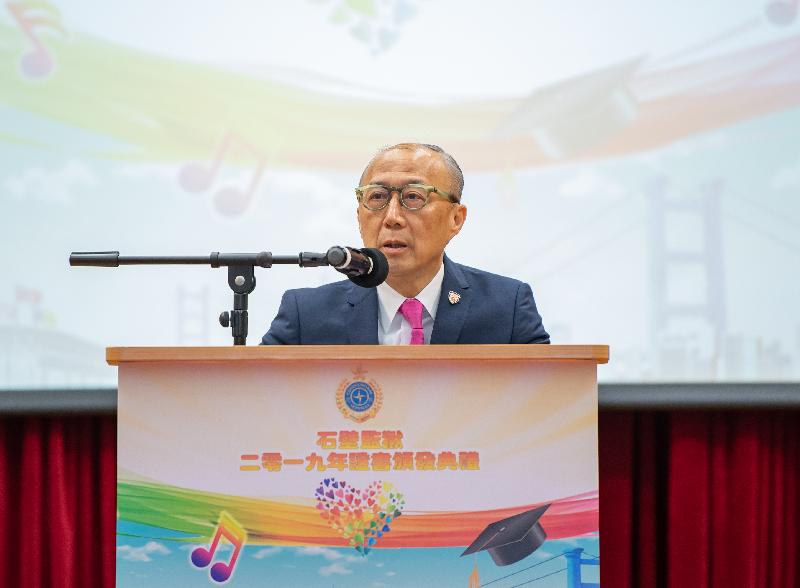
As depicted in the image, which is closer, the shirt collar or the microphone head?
the microphone head

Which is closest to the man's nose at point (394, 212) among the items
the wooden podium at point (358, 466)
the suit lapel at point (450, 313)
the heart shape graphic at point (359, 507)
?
the suit lapel at point (450, 313)

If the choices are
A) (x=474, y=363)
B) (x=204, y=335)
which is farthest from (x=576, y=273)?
(x=474, y=363)

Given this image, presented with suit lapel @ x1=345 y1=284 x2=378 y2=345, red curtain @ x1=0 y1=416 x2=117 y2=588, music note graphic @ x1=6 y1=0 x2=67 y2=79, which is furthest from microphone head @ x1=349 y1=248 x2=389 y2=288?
music note graphic @ x1=6 y1=0 x2=67 y2=79

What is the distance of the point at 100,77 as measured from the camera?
107 inches

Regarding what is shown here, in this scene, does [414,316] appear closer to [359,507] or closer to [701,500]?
[359,507]

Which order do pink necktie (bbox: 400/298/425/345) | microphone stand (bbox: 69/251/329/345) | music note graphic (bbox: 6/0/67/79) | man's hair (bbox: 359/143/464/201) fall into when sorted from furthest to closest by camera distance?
music note graphic (bbox: 6/0/67/79)
man's hair (bbox: 359/143/464/201)
pink necktie (bbox: 400/298/425/345)
microphone stand (bbox: 69/251/329/345)

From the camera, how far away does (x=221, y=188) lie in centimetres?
273

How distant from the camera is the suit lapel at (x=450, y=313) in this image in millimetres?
2180

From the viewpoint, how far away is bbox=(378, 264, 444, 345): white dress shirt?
219cm

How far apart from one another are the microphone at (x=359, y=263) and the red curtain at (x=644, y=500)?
3.85 ft

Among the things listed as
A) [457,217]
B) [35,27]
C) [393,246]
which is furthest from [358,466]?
[35,27]

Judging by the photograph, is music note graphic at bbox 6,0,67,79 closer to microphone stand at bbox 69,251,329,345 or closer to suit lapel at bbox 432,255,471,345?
microphone stand at bbox 69,251,329,345

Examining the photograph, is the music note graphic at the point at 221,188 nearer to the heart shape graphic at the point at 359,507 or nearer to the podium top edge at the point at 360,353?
the podium top edge at the point at 360,353

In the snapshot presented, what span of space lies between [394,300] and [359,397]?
0.70 m
